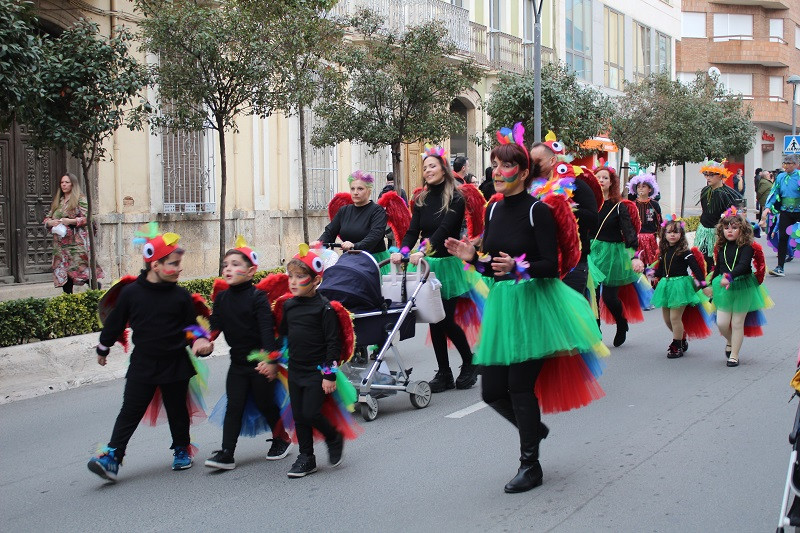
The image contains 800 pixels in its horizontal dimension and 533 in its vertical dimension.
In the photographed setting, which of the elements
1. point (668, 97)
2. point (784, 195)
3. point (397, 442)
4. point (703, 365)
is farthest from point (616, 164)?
point (397, 442)

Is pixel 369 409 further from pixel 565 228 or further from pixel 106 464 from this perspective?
pixel 565 228

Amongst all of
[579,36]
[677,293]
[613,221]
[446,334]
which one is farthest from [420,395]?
[579,36]

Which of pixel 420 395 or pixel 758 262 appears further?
pixel 758 262

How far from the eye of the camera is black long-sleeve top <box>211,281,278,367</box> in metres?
6.30

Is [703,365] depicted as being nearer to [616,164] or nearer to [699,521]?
[699,521]

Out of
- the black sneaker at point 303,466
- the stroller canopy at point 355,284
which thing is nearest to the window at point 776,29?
the stroller canopy at point 355,284

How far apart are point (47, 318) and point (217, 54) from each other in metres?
5.10

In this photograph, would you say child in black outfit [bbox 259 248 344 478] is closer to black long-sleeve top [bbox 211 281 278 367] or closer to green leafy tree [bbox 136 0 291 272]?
black long-sleeve top [bbox 211 281 278 367]

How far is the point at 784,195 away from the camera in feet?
58.3

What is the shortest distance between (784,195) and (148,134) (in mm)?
11547

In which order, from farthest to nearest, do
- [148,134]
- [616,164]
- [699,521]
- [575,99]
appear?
[616,164] → [575,99] → [148,134] → [699,521]

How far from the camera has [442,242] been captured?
27.9 ft

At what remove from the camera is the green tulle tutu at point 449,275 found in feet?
28.3

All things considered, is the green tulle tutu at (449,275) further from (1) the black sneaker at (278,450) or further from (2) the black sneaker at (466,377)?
(1) the black sneaker at (278,450)
